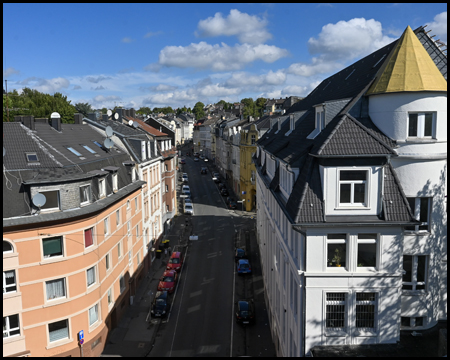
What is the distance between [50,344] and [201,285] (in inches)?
633

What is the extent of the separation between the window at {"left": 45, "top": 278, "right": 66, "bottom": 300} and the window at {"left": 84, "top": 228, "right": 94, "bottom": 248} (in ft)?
8.58

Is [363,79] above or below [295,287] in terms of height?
above

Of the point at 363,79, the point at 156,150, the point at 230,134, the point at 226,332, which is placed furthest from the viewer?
the point at 230,134

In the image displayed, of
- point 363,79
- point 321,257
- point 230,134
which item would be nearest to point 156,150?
point 363,79

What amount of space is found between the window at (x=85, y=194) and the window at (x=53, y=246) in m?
2.77

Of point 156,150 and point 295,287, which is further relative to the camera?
point 156,150

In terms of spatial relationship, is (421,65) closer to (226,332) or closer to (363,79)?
(363,79)

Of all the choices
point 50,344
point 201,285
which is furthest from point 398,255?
point 201,285

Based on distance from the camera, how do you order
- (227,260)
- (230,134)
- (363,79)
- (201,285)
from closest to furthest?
(363,79), (201,285), (227,260), (230,134)

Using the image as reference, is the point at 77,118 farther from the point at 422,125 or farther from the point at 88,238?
the point at 422,125

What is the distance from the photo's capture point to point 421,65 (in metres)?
16.7

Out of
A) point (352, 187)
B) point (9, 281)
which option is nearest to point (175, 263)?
point (9, 281)

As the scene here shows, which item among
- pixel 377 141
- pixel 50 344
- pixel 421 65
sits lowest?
pixel 50 344

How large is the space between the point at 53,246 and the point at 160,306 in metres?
11.7
